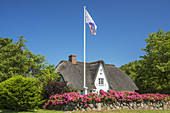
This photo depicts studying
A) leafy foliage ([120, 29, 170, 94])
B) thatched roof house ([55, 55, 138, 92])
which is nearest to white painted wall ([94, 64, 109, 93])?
thatched roof house ([55, 55, 138, 92])

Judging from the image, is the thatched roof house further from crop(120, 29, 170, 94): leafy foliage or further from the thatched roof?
crop(120, 29, 170, 94): leafy foliage

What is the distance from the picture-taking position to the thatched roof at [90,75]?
3250cm

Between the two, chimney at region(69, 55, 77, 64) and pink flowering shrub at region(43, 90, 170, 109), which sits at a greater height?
chimney at region(69, 55, 77, 64)

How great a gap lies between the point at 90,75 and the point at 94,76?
1.24 metres

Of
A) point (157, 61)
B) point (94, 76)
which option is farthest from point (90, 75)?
point (157, 61)

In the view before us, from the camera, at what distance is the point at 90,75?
1427 inches

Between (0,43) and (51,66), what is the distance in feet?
31.0

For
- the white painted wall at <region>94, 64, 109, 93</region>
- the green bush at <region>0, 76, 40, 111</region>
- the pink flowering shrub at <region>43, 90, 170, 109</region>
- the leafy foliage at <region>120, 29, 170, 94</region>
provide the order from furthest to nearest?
the white painted wall at <region>94, 64, 109, 93</region> < the leafy foliage at <region>120, 29, 170, 94</region> < the pink flowering shrub at <region>43, 90, 170, 109</region> < the green bush at <region>0, 76, 40, 111</region>

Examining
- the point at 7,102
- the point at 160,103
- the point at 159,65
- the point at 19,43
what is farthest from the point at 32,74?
the point at 159,65

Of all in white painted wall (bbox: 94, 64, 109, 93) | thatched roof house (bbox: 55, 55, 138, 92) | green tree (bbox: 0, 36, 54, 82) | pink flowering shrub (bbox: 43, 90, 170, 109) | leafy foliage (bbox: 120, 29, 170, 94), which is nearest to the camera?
pink flowering shrub (bbox: 43, 90, 170, 109)

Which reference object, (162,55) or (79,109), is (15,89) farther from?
(162,55)

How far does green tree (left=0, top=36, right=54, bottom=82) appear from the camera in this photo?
23.4 metres

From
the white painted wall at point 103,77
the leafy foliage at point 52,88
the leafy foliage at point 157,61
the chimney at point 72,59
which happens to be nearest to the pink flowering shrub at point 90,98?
the leafy foliage at point 52,88

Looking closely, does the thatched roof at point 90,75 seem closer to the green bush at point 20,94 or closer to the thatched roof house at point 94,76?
the thatched roof house at point 94,76
